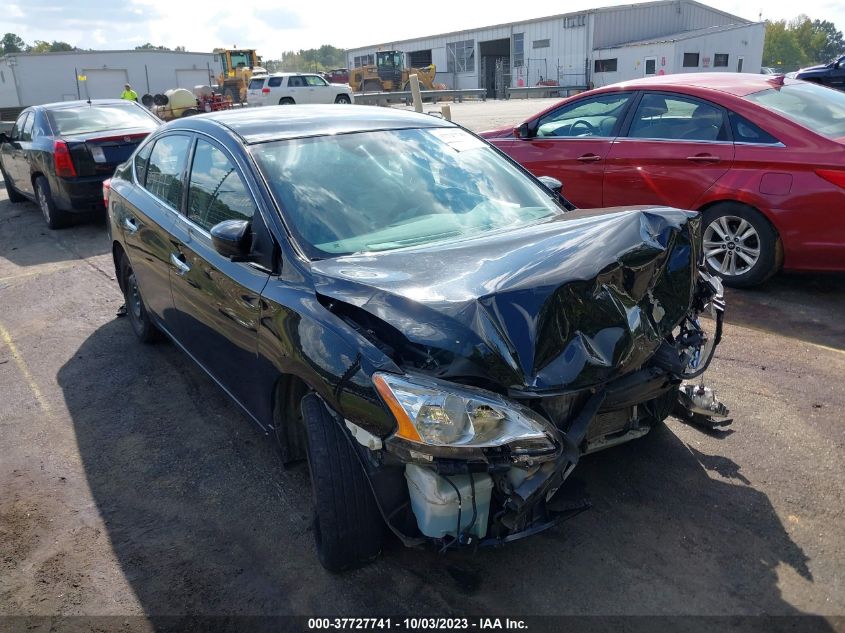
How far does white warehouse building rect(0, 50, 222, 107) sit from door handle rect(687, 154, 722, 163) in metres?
41.1

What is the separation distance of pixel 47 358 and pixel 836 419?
5.37m

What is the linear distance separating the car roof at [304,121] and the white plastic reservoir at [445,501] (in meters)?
2.06

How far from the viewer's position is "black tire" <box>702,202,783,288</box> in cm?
552

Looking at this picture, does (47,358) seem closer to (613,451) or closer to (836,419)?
(613,451)

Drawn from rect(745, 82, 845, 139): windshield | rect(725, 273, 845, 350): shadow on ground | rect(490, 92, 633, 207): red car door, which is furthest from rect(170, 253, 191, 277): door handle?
rect(745, 82, 845, 139): windshield

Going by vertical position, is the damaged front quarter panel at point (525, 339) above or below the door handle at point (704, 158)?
below

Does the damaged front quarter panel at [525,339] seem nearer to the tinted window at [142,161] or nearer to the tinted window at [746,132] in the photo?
the tinted window at [142,161]

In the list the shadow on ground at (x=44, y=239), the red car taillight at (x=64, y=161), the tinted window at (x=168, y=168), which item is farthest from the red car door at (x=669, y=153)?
the red car taillight at (x=64, y=161)

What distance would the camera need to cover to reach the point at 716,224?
580 cm

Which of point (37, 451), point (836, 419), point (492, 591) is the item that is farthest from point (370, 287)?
point (836, 419)

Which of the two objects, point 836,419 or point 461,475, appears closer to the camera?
point 461,475

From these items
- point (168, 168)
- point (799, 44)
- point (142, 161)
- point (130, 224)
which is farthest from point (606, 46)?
point (799, 44)

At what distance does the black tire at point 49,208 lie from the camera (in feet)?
31.0

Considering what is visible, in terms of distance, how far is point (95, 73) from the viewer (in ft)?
136
